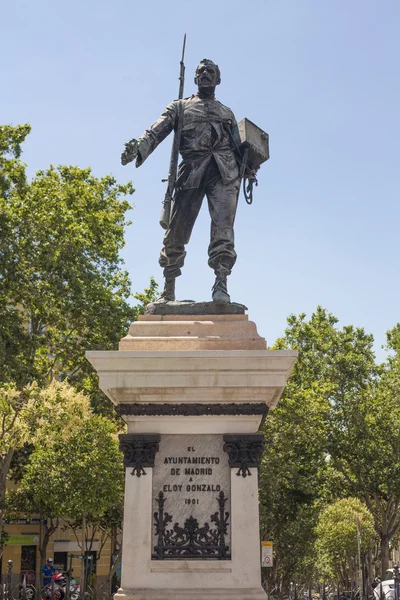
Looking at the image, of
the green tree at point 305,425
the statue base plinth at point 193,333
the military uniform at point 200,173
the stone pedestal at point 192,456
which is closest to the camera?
the stone pedestal at point 192,456

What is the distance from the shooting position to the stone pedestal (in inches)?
272

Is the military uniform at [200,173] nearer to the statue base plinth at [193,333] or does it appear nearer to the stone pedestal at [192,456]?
the statue base plinth at [193,333]

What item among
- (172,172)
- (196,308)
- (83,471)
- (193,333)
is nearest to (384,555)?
(83,471)

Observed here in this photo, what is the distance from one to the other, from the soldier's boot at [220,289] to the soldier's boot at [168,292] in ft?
1.57

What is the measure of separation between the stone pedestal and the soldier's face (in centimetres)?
326

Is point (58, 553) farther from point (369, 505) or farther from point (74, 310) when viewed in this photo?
point (74, 310)

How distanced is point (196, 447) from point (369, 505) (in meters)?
34.0

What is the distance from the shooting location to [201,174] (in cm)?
Result: 855

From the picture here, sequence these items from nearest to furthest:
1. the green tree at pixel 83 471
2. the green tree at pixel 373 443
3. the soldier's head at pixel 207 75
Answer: the soldier's head at pixel 207 75 → the green tree at pixel 83 471 → the green tree at pixel 373 443

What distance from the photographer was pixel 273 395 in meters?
7.48

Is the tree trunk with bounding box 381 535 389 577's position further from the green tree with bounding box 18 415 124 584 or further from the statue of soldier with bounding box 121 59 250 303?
the statue of soldier with bounding box 121 59 250 303

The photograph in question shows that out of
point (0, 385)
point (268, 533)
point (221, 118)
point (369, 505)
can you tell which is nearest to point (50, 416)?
point (0, 385)

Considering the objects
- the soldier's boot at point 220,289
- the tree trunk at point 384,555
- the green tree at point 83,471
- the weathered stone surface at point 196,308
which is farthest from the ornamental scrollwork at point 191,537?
the tree trunk at point 384,555

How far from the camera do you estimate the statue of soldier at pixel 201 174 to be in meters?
8.44
